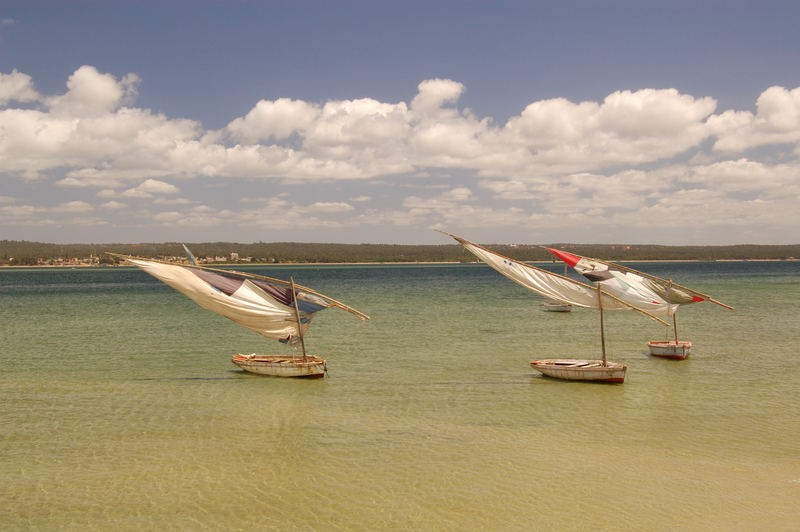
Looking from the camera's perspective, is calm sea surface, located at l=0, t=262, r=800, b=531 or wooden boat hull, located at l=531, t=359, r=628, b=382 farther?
wooden boat hull, located at l=531, t=359, r=628, b=382

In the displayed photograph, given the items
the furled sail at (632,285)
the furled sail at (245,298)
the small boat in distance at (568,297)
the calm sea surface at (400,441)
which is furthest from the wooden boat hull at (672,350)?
the furled sail at (245,298)

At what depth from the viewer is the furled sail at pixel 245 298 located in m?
20.7

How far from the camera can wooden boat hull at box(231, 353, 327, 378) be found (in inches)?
870

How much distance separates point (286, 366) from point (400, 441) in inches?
341

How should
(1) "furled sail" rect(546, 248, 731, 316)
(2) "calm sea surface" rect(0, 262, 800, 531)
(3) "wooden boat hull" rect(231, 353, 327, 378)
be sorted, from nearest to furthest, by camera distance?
(2) "calm sea surface" rect(0, 262, 800, 531) → (3) "wooden boat hull" rect(231, 353, 327, 378) → (1) "furled sail" rect(546, 248, 731, 316)

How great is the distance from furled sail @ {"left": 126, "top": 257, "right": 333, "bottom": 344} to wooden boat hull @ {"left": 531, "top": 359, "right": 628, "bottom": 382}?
28.8 ft

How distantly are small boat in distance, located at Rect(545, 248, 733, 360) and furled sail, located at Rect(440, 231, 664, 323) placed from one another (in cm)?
71

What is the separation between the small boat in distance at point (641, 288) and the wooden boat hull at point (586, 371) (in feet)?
10.1

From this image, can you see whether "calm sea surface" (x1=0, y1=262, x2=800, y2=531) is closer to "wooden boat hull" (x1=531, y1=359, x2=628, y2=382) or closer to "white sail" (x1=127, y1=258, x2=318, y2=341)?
"wooden boat hull" (x1=531, y1=359, x2=628, y2=382)

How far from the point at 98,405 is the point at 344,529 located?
11796 mm

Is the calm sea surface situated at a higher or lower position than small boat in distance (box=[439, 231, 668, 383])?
lower

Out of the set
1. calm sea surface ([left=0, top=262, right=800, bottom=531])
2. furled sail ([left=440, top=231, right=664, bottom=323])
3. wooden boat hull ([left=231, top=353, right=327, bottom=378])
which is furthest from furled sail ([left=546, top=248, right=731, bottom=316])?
wooden boat hull ([left=231, top=353, right=327, bottom=378])

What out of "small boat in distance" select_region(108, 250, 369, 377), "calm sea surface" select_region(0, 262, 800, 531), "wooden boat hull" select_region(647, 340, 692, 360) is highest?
"small boat in distance" select_region(108, 250, 369, 377)

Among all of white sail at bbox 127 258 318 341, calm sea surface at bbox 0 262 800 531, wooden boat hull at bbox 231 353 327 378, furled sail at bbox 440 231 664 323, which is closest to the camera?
calm sea surface at bbox 0 262 800 531
